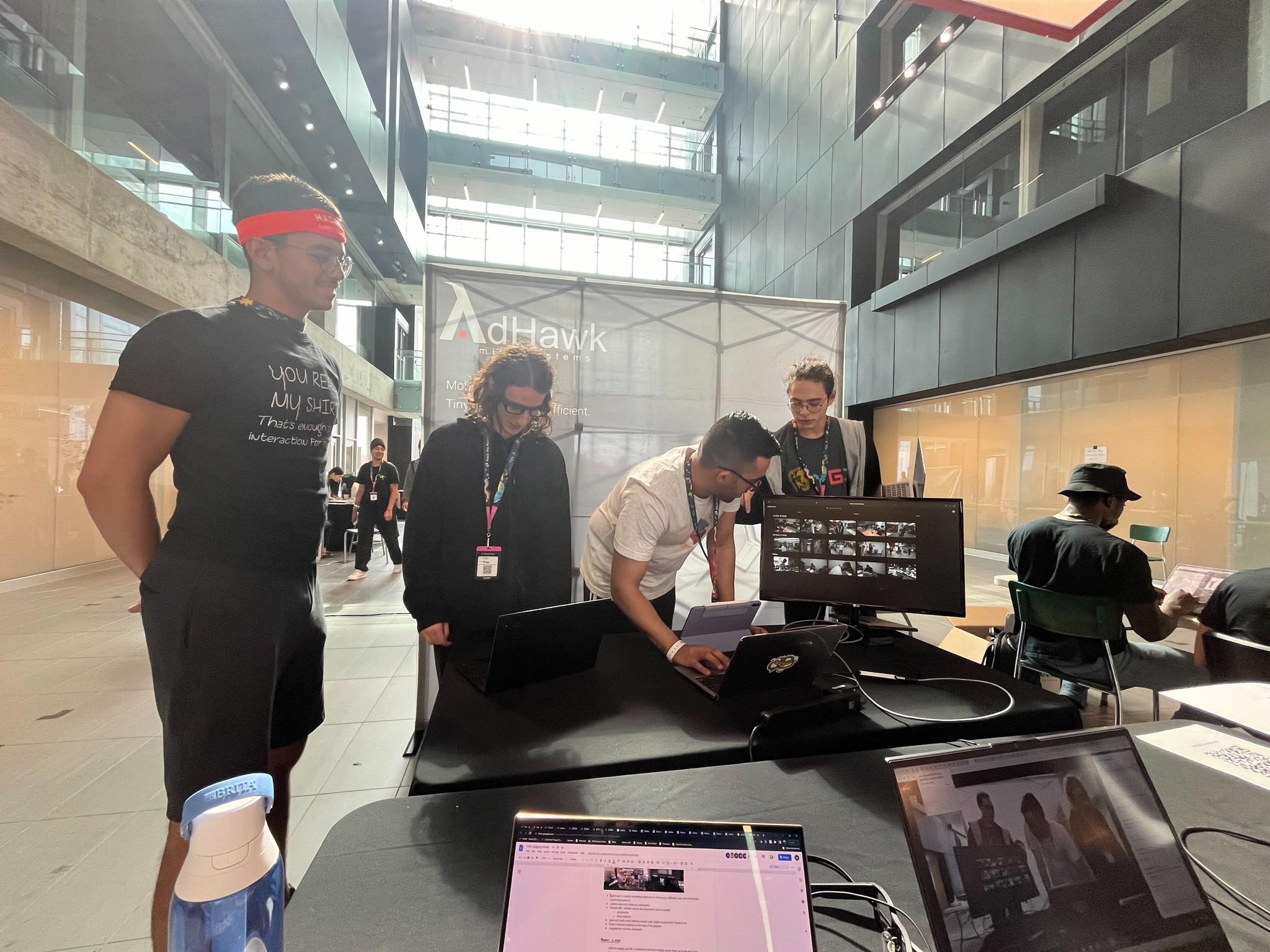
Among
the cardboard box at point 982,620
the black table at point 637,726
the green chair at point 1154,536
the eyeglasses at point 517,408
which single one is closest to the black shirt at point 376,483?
the eyeglasses at point 517,408

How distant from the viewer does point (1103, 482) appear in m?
2.35

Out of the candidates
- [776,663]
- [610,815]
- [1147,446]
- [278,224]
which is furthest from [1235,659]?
[1147,446]

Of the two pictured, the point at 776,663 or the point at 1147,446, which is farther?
the point at 1147,446

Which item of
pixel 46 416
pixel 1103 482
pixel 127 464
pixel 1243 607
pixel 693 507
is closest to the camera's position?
pixel 127 464

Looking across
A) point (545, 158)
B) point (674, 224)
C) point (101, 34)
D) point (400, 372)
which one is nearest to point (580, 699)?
point (101, 34)

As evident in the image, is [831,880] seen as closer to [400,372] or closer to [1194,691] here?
[1194,691]

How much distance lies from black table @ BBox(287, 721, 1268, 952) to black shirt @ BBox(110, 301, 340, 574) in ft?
1.86

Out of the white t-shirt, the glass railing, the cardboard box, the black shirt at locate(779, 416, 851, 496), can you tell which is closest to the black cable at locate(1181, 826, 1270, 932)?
the white t-shirt

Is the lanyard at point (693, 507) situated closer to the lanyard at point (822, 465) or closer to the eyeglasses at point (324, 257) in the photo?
the lanyard at point (822, 465)

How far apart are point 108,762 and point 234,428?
86.7 inches

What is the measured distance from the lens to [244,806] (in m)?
0.42

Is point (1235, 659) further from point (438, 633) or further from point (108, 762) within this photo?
point (108, 762)

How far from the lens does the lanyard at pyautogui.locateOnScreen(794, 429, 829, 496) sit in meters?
2.20

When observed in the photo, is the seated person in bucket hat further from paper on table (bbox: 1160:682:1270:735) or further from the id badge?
the id badge
